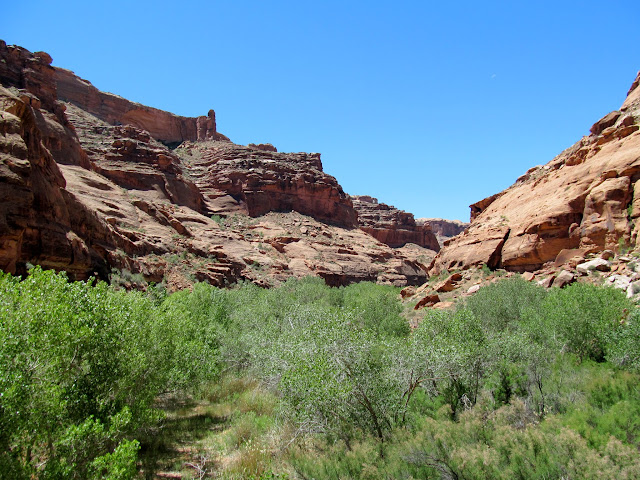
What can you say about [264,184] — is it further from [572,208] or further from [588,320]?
[588,320]

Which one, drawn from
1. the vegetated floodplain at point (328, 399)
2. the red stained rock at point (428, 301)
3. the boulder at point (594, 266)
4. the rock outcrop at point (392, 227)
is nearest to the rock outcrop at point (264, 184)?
the rock outcrop at point (392, 227)

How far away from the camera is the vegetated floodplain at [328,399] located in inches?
252

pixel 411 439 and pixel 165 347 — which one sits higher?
pixel 165 347

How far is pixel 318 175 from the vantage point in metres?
80.3

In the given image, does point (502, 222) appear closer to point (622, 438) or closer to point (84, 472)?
point (622, 438)

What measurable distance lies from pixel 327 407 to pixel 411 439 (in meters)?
2.03

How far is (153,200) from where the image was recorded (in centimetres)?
5312

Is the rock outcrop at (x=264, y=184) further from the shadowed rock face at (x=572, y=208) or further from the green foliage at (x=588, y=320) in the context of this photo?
the green foliage at (x=588, y=320)

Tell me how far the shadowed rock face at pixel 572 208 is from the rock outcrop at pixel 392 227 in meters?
61.1

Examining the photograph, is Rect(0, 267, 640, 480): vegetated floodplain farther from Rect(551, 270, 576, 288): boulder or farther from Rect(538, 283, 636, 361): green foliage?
Rect(551, 270, 576, 288): boulder

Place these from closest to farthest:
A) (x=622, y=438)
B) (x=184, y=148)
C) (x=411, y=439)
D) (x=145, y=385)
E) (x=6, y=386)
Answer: (x=6, y=386), (x=622, y=438), (x=411, y=439), (x=145, y=385), (x=184, y=148)

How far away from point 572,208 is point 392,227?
2937 inches

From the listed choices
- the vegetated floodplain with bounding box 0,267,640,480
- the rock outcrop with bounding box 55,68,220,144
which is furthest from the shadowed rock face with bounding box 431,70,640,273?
the rock outcrop with bounding box 55,68,220,144

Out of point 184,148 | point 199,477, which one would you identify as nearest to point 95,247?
point 199,477
